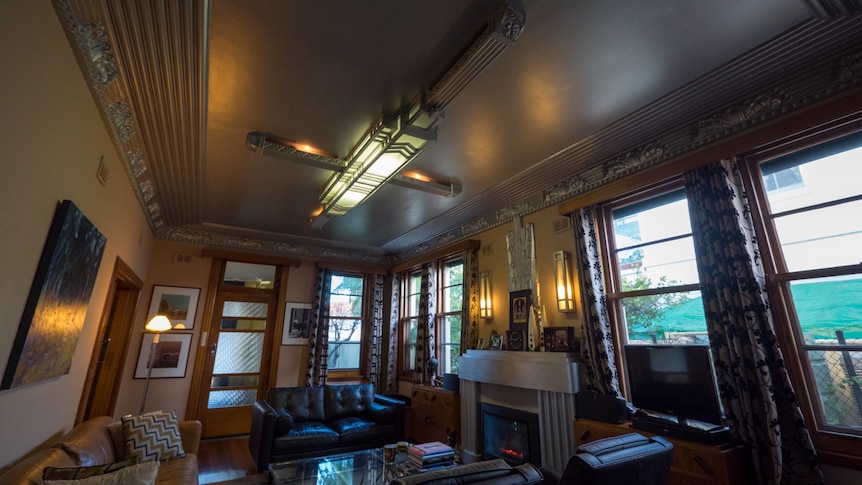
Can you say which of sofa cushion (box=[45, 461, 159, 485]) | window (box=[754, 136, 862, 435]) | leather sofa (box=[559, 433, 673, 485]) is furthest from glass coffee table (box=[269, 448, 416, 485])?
window (box=[754, 136, 862, 435])

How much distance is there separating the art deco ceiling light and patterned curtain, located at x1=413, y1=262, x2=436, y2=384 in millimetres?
1969

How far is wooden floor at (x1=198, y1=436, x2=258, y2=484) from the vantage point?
13.2 ft

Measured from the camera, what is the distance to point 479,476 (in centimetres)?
149

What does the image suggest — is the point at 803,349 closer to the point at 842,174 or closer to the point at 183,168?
the point at 842,174

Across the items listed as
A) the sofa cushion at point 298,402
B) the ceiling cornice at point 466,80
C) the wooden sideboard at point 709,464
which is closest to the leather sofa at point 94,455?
the sofa cushion at point 298,402

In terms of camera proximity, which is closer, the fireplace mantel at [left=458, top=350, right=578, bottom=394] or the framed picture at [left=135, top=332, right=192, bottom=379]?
the fireplace mantel at [left=458, top=350, right=578, bottom=394]

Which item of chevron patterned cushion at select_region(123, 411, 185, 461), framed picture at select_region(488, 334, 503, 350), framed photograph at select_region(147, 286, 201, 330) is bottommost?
chevron patterned cushion at select_region(123, 411, 185, 461)

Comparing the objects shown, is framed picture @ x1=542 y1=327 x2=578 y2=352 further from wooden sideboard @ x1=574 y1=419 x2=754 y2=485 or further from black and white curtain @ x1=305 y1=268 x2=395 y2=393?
black and white curtain @ x1=305 y1=268 x2=395 y2=393

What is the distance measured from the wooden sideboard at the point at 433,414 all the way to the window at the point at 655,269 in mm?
2340

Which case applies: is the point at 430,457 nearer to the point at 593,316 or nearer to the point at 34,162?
the point at 593,316

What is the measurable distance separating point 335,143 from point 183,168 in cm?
166

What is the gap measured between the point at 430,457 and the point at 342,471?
2.63ft

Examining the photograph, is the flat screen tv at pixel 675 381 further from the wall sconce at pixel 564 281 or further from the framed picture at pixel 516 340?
the framed picture at pixel 516 340

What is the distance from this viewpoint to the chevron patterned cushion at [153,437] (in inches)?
120
